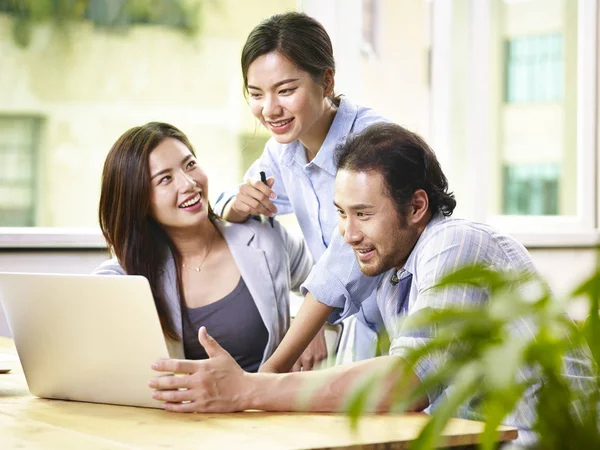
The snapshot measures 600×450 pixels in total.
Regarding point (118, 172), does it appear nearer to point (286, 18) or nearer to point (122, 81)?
point (286, 18)

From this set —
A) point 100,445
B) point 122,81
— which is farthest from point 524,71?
point 100,445

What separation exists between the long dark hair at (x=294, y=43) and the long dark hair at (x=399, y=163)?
0.39 m

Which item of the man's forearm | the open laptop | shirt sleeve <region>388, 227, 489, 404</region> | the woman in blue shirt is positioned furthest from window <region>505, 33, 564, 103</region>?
the open laptop

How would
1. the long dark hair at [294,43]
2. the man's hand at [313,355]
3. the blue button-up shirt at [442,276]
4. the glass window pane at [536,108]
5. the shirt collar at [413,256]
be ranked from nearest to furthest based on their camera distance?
the blue button-up shirt at [442,276] → the shirt collar at [413,256] → the long dark hair at [294,43] → the man's hand at [313,355] → the glass window pane at [536,108]

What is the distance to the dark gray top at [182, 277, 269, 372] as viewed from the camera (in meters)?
2.44

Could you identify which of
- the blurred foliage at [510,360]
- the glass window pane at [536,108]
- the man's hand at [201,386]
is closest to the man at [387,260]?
the man's hand at [201,386]

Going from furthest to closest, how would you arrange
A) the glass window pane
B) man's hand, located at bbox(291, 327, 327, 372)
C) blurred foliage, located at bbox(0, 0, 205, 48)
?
the glass window pane → blurred foliage, located at bbox(0, 0, 205, 48) → man's hand, located at bbox(291, 327, 327, 372)

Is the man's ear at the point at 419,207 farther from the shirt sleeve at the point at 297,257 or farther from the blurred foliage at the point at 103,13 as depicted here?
the blurred foliage at the point at 103,13

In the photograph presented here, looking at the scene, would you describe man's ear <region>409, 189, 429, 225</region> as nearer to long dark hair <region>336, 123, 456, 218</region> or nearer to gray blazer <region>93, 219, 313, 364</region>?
long dark hair <region>336, 123, 456, 218</region>

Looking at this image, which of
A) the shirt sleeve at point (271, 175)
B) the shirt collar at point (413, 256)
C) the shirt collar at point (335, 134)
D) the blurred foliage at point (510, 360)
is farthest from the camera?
the shirt sleeve at point (271, 175)

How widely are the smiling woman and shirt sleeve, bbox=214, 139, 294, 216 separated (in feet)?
0.46

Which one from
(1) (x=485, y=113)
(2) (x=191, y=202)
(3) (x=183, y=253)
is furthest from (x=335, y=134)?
(1) (x=485, y=113)

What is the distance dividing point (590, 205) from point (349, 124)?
93.2 inches

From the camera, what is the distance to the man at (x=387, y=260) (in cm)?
164
